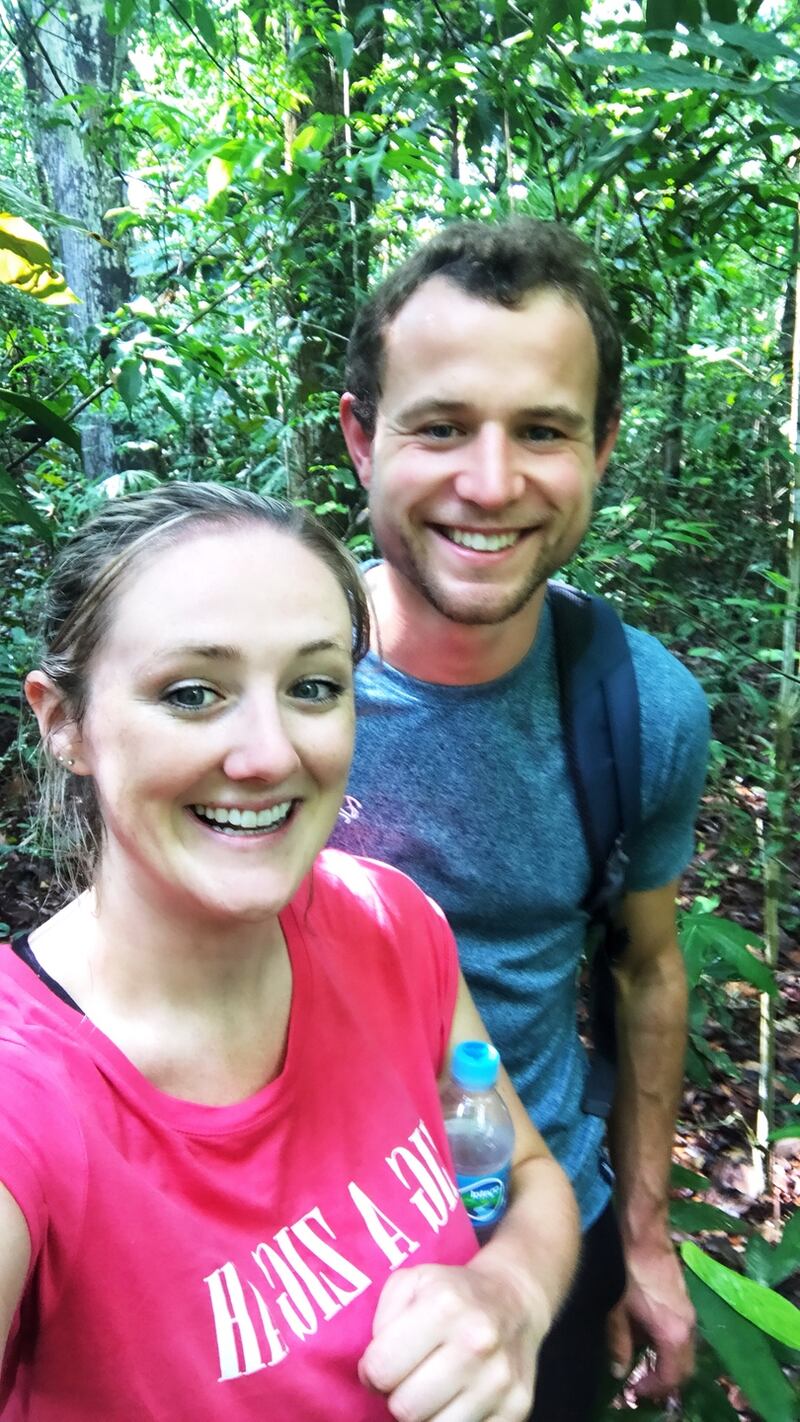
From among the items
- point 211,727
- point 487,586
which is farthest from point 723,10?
point 211,727

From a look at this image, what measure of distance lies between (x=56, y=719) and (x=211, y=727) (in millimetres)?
239

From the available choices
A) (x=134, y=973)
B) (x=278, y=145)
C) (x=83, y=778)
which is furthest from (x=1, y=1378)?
(x=278, y=145)

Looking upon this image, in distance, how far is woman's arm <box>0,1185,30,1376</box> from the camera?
2.39 feet

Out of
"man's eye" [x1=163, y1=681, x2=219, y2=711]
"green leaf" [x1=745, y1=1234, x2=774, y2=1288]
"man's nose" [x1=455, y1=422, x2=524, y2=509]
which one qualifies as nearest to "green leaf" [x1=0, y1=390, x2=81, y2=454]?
"man's nose" [x1=455, y1=422, x2=524, y2=509]

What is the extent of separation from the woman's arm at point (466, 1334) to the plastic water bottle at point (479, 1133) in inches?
3.3

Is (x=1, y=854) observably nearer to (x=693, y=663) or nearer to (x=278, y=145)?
(x=278, y=145)

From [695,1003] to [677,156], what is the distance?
199cm

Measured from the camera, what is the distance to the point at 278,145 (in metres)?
2.43

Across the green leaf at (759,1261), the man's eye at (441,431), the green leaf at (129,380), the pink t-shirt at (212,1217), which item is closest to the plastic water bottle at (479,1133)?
the pink t-shirt at (212,1217)

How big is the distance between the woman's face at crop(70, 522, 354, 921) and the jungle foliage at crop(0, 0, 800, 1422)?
0.50 metres

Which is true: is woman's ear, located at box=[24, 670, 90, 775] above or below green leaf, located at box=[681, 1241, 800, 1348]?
above

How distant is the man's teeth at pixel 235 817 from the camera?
0.93 metres

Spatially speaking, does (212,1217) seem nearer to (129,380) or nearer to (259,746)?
(259,746)

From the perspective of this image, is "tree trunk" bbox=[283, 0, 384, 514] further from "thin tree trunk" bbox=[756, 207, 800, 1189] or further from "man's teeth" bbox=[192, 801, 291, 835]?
"man's teeth" bbox=[192, 801, 291, 835]
